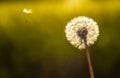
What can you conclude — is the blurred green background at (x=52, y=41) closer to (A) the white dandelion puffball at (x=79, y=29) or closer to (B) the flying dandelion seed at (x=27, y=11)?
(B) the flying dandelion seed at (x=27, y=11)

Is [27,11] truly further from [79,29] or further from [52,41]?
[79,29]

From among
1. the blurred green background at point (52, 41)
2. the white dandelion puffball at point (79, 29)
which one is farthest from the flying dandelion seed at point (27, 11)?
the white dandelion puffball at point (79, 29)

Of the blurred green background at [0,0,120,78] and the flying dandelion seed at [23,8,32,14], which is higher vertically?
the flying dandelion seed at [23,8,32,14]

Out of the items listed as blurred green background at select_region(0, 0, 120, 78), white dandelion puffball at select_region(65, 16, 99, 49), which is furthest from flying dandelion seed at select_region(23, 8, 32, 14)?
white dandelion puffball at select_region(65, 16, 99, 49)

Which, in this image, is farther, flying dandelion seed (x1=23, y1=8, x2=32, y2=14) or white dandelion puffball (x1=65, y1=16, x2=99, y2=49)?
flying dandelion seed (x1=23, y1=8, x2=32, y2=14)

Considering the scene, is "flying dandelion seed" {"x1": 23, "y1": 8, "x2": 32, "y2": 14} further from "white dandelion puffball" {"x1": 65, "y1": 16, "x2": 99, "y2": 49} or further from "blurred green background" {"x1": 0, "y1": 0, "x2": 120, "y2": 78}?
"white dandelion puffball" {"x1": 65, "y1": 16, "x2": 99, "y2": 49}

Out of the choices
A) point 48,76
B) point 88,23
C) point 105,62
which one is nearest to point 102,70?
point 105,62

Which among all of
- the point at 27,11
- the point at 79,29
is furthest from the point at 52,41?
the point at 79,29

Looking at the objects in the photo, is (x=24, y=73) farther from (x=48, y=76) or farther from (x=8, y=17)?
(x=8, y=17)
